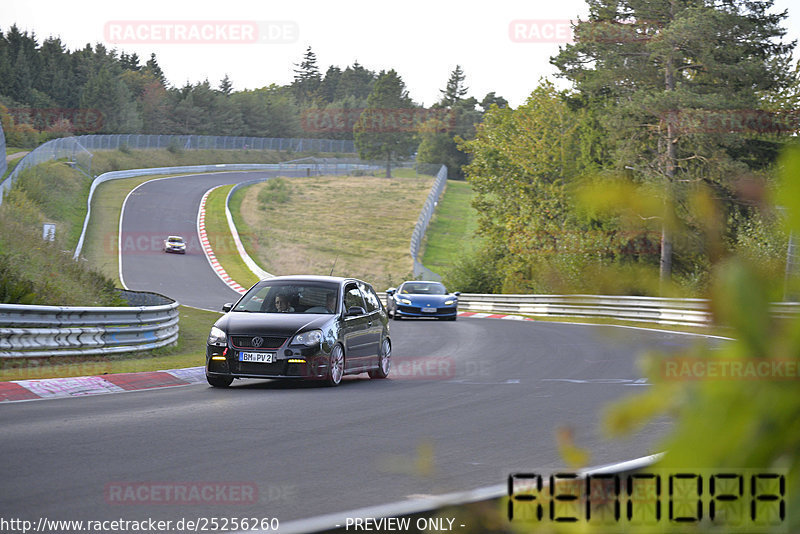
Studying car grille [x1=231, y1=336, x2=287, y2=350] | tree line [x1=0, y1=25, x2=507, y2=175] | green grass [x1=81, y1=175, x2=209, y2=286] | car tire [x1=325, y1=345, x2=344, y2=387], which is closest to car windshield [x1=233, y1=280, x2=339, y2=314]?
car tire [x1=325, y1=345, x2=344, y2=387]

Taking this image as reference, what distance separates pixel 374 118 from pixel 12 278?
117 metres

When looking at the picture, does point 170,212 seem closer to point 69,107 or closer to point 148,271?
point 148,271

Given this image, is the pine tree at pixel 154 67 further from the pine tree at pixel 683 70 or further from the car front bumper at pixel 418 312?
the car front bumper at pixel 418 312

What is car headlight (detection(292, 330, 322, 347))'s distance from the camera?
13.7m

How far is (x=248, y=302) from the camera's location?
49.0 feet

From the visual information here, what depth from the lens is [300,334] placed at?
541 inches

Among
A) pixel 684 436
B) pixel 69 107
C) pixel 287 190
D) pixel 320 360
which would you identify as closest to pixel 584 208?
pixel 684 436

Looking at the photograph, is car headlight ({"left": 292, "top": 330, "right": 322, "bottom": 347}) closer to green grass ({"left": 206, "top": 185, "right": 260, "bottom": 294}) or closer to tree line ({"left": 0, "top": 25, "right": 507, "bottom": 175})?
green grass ({"left": 206, "top": 185, "right": 260, "bottom": 294})

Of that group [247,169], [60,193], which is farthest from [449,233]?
[247,169]

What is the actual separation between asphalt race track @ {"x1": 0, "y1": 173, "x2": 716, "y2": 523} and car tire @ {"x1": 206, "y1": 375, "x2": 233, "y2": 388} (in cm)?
15

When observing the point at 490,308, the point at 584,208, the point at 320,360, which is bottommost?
the point at 490,308

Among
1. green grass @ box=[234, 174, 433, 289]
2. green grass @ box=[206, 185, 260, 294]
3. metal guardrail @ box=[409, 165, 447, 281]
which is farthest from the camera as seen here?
green grass @ box=[234, 174, 433, 289]
